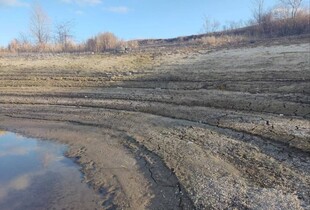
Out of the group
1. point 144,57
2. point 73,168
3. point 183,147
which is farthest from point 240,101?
point 144,57

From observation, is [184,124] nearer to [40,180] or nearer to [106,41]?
[40,180]

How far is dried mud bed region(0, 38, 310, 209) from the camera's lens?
540 cm

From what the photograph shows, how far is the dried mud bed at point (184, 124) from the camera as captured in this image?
5.40 metres

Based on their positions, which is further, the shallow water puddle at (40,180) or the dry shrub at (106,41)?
the dry shrub at (106,41)

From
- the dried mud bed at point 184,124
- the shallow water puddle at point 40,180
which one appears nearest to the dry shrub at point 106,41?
the dried mud bed at point 184,124

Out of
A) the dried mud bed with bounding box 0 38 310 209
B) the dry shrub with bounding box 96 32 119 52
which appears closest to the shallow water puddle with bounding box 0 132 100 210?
the dried mud bed with bounding box 0 38 310 209

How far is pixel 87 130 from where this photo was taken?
8906 millimetres

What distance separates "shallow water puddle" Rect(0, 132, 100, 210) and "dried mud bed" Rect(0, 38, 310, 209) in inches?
10.9

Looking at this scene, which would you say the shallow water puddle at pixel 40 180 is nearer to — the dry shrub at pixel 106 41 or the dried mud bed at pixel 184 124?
the dried mud bed at pixel 184 124

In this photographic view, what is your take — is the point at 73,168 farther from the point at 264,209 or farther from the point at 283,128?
the point at 283,128

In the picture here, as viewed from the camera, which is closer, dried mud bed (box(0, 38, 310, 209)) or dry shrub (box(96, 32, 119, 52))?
dried mud bed (box(0, 38, 310, 209))

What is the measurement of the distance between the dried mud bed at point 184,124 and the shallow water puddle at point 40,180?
28cm

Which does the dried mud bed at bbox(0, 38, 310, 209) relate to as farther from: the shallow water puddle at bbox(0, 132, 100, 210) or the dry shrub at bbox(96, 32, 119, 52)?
the dry shrub at bbox(96, 32, 119, 52)

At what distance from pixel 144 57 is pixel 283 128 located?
12.1 meters
